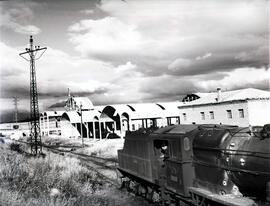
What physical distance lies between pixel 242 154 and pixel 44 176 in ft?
28.5

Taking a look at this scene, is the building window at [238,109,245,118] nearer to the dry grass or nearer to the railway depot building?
the railway depot building

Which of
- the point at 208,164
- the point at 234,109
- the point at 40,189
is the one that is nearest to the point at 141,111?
the point at 234,109

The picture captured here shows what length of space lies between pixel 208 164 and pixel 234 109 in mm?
27759

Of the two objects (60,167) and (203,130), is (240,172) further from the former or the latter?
(60,167)

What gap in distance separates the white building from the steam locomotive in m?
23.2

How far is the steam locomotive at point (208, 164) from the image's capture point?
7012 mm

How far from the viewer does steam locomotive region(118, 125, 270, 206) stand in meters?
7.01

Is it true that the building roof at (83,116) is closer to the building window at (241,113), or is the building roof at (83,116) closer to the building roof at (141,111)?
the building roof at (141,111)

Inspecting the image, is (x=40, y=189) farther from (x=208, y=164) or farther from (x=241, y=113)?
(x=241, y=113)

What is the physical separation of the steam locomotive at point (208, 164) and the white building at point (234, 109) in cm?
2325

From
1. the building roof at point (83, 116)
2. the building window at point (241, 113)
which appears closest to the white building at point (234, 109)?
the building window at point (241, 113)

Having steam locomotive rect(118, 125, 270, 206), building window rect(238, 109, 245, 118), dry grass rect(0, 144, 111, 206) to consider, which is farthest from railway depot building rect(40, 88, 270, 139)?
dry grass rect(0, 144, 111, 206)

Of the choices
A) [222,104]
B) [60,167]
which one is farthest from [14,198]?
[222,104]

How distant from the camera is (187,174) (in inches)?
363
